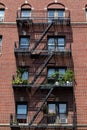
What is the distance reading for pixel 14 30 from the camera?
119 ft

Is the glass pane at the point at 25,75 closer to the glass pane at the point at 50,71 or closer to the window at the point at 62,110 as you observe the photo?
the glass pane at the point at 50,71

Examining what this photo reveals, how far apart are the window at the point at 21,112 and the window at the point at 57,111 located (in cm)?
210

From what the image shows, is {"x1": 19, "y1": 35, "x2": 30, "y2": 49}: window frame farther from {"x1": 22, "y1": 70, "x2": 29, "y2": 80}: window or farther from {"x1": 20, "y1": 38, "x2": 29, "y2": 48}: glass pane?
{"x1": 22, "y1": 70, "x2": 29, "y2": 80}: window

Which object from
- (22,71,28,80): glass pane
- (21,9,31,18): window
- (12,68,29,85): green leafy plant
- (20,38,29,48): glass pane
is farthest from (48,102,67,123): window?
(21,9,31,18): window

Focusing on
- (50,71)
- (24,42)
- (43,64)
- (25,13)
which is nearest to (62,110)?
(50,71)

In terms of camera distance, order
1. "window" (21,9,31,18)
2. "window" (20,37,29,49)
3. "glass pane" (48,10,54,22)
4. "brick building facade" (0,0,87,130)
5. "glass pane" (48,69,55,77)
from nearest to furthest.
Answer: "brick building facade" (0,0,87,130), "glass pane" (48,69,55,77), "window" (20,37,29,49), "glass pane" (48,10,54,22), "window" (21,9,31,18)

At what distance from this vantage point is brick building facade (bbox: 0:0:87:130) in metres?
33.0

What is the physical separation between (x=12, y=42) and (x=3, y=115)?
7049mm

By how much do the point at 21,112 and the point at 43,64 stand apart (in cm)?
478

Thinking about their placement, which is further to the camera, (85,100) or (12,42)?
(12,42)

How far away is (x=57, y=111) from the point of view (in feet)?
110

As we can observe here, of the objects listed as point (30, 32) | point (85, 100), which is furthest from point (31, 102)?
point (30, 32)

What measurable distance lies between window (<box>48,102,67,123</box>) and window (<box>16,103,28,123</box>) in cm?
210

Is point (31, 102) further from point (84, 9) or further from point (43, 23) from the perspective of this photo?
point (84, 9)
